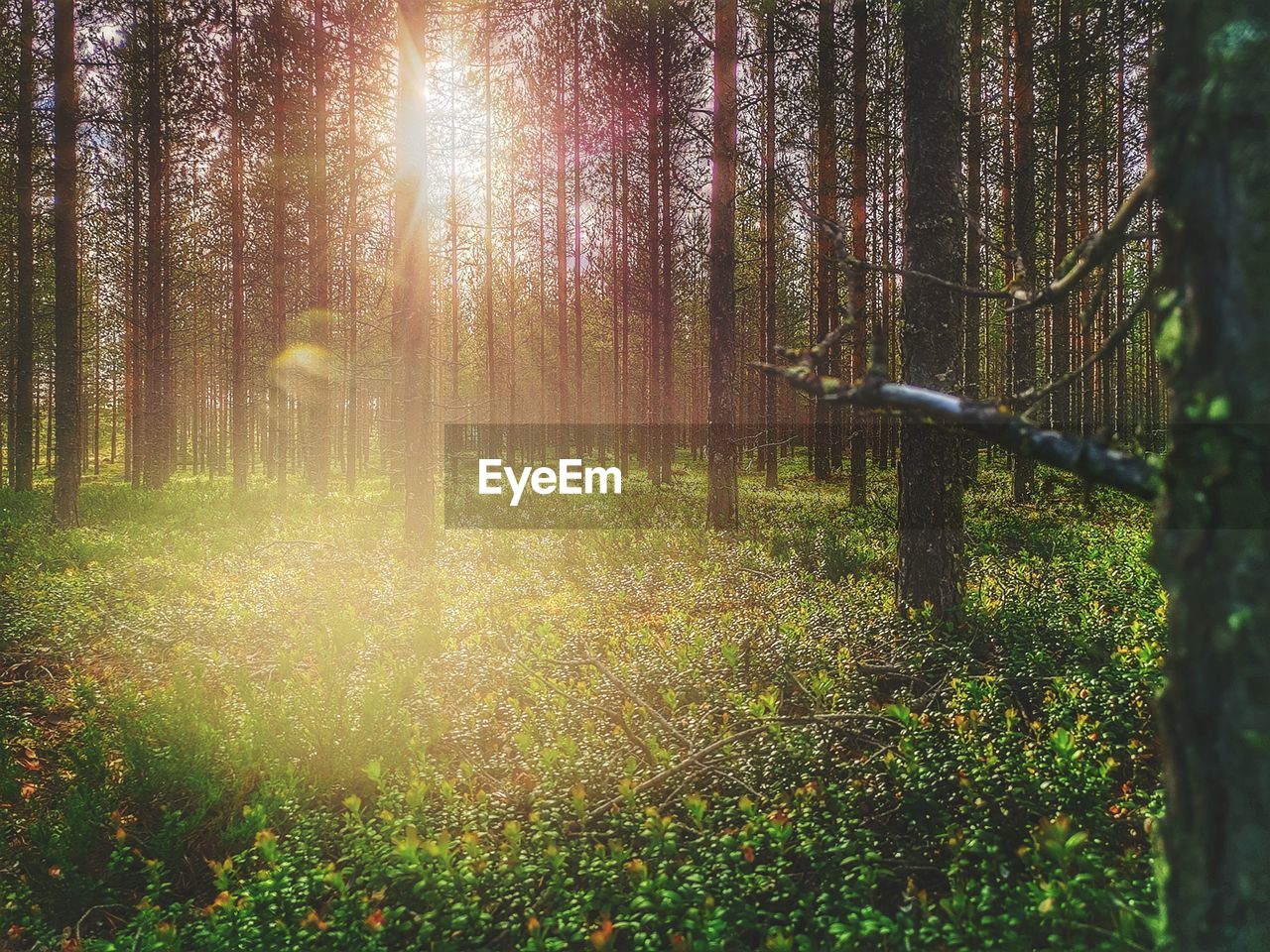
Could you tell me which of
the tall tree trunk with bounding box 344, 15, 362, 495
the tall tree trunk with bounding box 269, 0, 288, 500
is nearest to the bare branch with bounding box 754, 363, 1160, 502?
the tall tree trunk with bounding box 344, 15, 362, 495

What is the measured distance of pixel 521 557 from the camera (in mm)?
9766

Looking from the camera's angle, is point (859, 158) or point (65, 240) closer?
point (65, 240)

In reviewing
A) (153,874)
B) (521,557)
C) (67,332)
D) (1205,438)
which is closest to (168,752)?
(153,874)

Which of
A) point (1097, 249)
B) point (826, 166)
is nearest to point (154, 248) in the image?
point (826, 166)

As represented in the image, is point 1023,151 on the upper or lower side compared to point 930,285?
upper

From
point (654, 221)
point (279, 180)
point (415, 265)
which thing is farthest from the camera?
point (654, 221)

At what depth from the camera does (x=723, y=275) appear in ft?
35.7

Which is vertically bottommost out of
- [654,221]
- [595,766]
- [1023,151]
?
[595,766]

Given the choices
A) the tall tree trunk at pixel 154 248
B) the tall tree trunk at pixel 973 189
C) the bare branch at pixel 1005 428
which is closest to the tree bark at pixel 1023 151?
the tall tree trunk at pixel 973 189

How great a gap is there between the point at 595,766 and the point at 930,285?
4.28m

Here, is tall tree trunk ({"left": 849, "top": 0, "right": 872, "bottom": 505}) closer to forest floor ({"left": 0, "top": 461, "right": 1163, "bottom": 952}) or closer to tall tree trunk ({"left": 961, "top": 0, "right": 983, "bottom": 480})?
tall tree trunk ({"left": 961, "top": 0, "right": 983, "bottom": 480})

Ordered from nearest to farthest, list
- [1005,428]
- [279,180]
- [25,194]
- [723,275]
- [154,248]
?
[1005,428], [723,275], [25,194], [279,180], [154,248]

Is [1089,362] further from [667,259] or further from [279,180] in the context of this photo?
[279,180]

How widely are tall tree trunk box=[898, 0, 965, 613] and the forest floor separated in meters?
0.53
